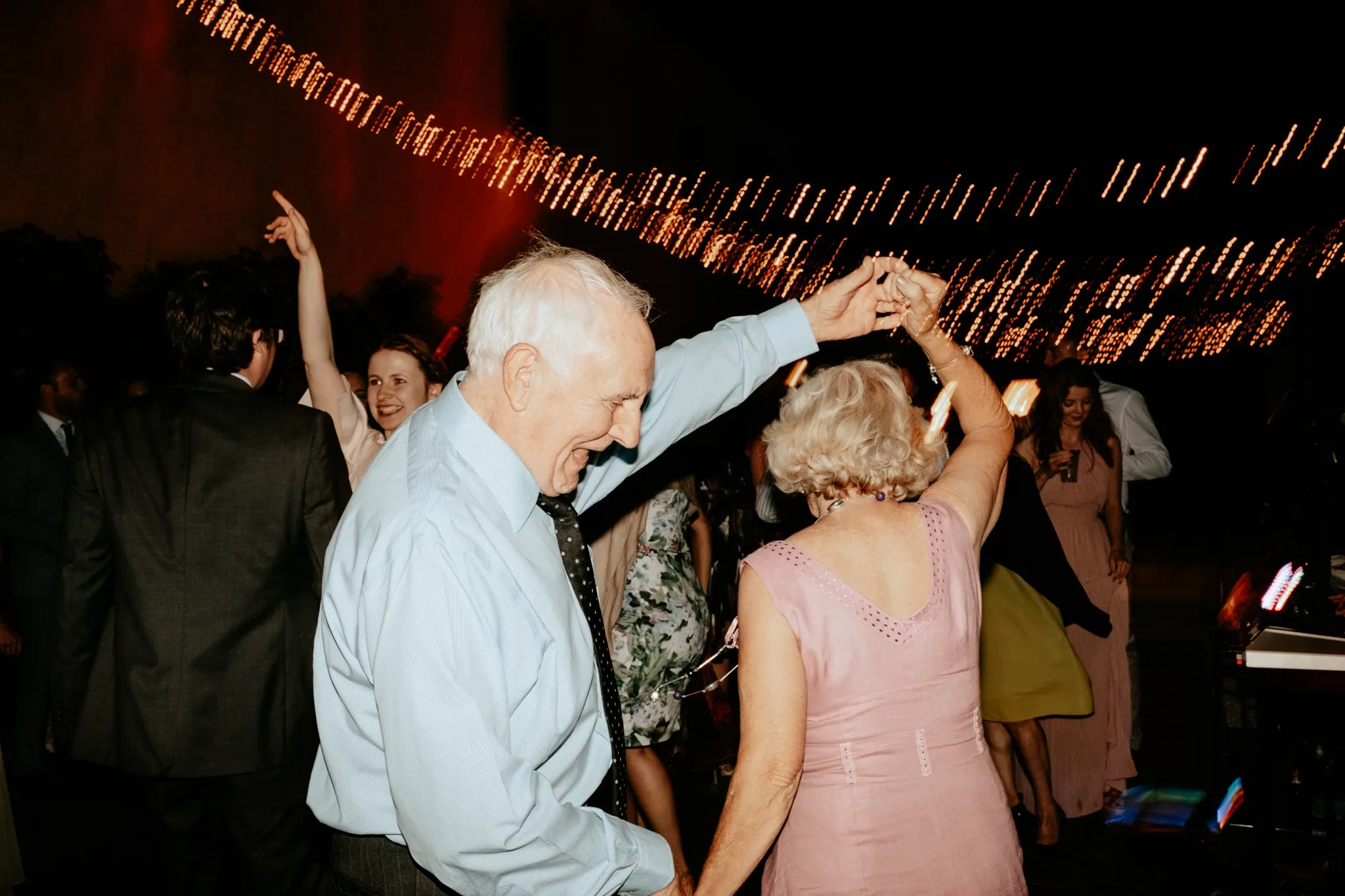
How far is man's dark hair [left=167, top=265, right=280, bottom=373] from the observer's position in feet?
8.59

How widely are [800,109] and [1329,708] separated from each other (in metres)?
16.2

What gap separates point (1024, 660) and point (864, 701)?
2.29m

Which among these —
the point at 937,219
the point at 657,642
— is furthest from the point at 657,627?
the point at 937,219

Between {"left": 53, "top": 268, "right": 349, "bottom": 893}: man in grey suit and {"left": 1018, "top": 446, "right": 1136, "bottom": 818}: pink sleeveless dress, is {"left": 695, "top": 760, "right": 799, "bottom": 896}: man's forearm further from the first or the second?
{"left": 1018, "top": 446, "right": 1136, "bottom": 818}: pink sleeveless dress

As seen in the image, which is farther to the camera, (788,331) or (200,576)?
(200,576)

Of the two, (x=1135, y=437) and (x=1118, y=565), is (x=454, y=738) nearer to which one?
(x=1118, y=565)

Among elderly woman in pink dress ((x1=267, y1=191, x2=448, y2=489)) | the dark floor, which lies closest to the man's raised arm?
elderly woman in pink dress ((x1=267, y1=191, x2=448, y2=489))

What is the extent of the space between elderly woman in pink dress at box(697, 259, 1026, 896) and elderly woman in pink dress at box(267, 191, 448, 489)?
171cm

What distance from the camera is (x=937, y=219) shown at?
2148cm

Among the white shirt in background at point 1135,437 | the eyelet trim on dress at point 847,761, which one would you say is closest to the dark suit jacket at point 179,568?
the eyelet trim on dress at point 847,761

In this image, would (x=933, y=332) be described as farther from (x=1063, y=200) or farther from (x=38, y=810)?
(x=1063, y=200)

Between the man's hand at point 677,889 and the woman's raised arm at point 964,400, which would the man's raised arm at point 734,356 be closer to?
the woman's raised arm at point 964,400

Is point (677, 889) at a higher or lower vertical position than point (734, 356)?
lower

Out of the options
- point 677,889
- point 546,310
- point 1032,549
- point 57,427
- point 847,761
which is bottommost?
point 57,427
